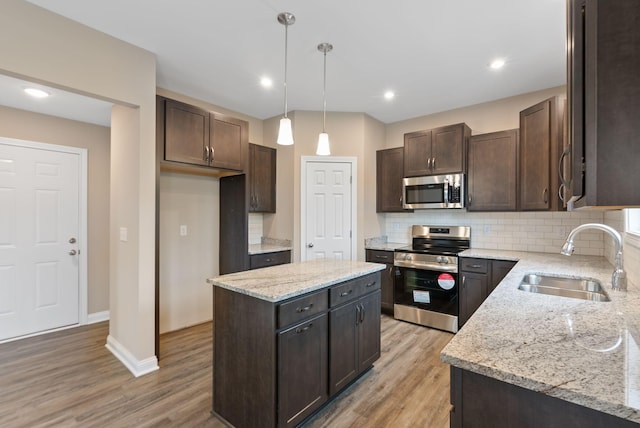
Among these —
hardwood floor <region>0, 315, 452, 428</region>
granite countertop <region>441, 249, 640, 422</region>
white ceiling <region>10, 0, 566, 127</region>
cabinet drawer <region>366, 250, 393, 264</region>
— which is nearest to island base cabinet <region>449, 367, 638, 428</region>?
granite countertop <region>441, 249, 640, 422</region>

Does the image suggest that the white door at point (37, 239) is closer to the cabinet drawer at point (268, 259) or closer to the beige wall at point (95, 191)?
the beige wall at point (95, 191)

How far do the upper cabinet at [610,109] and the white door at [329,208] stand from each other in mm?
3262

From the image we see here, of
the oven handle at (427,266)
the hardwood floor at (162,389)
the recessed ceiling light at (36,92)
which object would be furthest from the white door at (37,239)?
the oven handle at (427,266)

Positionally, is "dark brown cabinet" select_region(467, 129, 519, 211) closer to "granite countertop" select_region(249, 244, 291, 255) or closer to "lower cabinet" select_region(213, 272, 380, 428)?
"lower cabinet" select_region(213, 272, 380, 428)

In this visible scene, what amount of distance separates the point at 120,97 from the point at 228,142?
105cm

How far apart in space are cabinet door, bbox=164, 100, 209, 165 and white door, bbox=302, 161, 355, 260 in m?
1.45

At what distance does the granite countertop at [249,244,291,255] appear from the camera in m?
3.66

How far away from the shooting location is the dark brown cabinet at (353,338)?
2068 millimetres

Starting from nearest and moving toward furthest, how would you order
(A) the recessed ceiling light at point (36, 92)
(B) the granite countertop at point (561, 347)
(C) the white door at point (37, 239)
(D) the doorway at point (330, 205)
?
(B) the granite countertop at point (561, 347) < (A) the recessed ceiling light at point (36, 92) < (C) the white door at point (37, 239) < (D) the doorway at point (330, 205)

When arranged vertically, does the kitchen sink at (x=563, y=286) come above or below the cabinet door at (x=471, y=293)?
above

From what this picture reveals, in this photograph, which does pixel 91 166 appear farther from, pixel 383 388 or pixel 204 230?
pixel 383 388

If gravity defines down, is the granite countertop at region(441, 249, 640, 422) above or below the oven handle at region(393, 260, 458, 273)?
above

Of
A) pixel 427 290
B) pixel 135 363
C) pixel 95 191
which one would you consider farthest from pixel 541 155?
pixel 95 191

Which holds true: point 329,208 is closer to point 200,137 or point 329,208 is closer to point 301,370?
point 200,137
